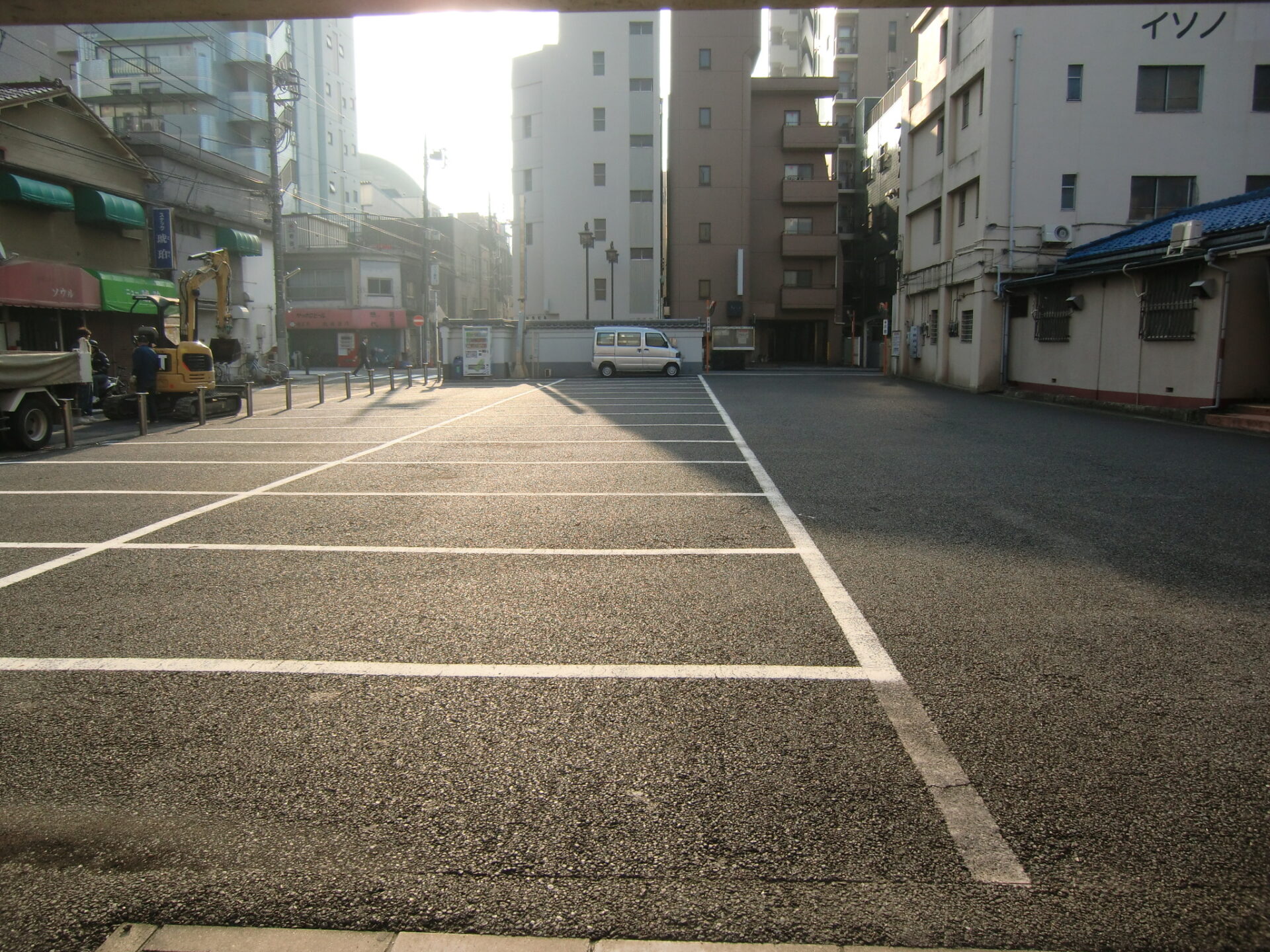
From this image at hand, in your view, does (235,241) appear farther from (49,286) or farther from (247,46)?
(247,46)

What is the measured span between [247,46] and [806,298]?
32.4 meters

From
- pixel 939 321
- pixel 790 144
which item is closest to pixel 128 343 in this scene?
pixel 939 321

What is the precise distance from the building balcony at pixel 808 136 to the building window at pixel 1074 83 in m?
A: 24.6

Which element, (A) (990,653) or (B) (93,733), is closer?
(B) (93,733)

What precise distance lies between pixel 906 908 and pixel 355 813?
1652 millimetres

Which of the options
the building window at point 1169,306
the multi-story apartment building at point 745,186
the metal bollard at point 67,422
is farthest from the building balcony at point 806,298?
the metal bollard at point 67,422

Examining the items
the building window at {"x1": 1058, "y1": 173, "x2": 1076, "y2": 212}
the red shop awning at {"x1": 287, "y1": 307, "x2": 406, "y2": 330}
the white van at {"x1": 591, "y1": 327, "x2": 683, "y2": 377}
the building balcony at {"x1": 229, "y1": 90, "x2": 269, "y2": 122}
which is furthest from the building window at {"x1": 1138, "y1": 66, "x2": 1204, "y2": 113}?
the building balcony at {"x1": 229, "y1": 90, "x2": 269, "y2": 122}

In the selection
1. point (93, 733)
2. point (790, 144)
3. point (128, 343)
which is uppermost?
point (790, 144)

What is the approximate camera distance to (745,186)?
149ft

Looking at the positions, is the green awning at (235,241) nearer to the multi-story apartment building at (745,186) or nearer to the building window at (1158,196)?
the multi-story apartment building at (745,186)

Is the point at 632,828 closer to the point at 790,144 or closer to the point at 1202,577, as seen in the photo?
the point at 1202,577

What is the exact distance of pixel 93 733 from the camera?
333 centimetres

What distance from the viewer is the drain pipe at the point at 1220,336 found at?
50.2ft

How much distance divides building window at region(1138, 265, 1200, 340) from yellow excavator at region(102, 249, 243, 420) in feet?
61.8
